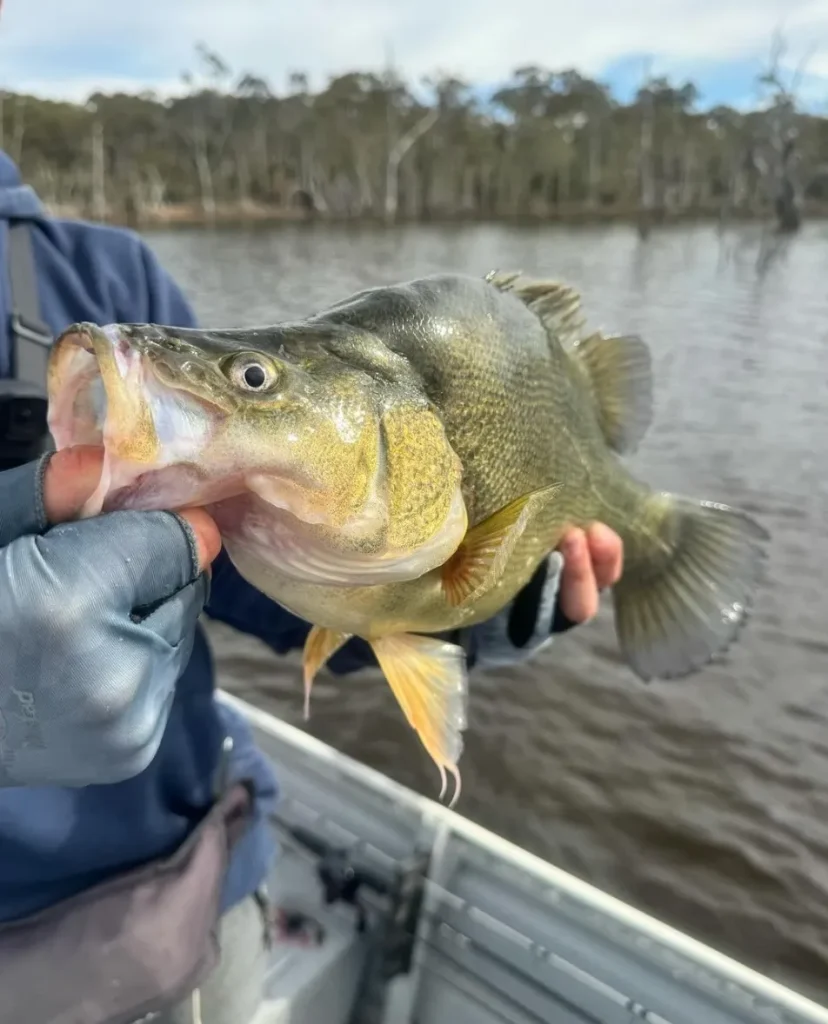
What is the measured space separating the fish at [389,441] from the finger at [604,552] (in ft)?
0.16

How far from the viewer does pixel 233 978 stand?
1.96m

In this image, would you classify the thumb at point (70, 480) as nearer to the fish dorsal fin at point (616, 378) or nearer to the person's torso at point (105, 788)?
the person's torso at point (105, 788)

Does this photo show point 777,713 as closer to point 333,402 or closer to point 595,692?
point 595,692

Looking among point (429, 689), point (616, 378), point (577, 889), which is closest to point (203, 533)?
point (429, 689)

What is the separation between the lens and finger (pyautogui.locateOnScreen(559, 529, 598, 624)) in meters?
1.97

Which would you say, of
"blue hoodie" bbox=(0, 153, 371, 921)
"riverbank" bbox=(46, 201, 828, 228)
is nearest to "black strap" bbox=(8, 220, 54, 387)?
"blue hoodie" bbox=(0, 153, 371, 921)

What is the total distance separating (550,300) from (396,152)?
2570 inches

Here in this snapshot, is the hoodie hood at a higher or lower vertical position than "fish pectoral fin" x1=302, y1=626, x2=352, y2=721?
higher

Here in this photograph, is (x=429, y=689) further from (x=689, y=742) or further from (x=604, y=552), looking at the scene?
(x=689, y=742)

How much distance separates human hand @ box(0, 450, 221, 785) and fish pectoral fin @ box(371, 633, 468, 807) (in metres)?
0.49

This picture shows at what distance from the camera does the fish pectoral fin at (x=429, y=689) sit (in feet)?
5.06

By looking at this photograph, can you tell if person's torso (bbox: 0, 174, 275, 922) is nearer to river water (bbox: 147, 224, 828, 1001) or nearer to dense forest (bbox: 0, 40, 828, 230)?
river water (bbox: 147, 224, 828, 1001)

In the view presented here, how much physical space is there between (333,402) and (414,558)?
0.27m

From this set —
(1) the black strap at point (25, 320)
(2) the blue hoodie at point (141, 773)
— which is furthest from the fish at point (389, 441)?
(1) the black strap at point (25, 320)
